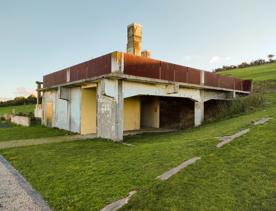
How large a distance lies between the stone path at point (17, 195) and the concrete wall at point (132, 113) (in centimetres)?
1053

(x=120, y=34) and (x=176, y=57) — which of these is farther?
(x=176, y=57)

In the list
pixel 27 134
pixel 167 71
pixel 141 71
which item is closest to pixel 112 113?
pixel 141 71

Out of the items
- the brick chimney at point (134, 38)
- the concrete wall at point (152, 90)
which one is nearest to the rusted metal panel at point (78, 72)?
the brick chimney at point (134, 38)

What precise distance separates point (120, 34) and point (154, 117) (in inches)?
282

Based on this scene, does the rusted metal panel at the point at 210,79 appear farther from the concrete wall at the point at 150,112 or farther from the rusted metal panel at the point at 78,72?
the rusted metal panel at the point at 78,72

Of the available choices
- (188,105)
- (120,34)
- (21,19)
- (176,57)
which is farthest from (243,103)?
(21,19)

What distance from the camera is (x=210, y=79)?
15875mm

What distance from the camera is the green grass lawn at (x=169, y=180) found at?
401cm

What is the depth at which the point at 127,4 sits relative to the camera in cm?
1636

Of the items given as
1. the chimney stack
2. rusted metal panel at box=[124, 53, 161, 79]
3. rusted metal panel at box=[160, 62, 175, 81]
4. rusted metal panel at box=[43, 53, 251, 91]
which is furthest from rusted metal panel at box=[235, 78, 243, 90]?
rusted metal panel at box=[124, 53, 161, 79]

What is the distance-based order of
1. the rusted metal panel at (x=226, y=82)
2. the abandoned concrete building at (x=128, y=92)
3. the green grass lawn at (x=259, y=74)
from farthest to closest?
the green grass lawn at (x=259, y=74) < the rusted metal panel at (x=226, y=82) < the abandoned concrete building at (x=128, y=92)

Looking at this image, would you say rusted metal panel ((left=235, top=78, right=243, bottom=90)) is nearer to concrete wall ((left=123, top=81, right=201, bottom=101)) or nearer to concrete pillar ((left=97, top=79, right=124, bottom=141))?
concrete wall ((left=123, top=81, right=201, bottom=101))

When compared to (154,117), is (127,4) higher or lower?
higher

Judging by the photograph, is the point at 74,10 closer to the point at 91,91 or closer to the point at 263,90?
the point at 91,91
